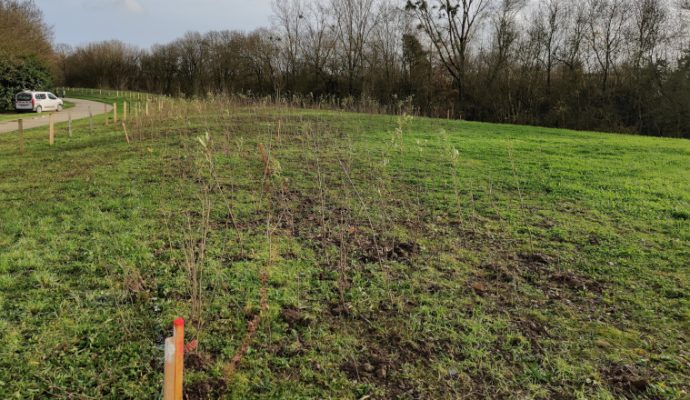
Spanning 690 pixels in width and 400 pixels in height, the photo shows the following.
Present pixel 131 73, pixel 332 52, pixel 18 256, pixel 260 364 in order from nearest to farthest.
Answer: pixel 260 364 < pixel 18 256 < pixel 332 52 < pixel 131 73

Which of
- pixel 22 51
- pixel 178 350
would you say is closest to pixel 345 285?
pixel 178 350

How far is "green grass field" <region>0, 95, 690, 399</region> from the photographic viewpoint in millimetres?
2561

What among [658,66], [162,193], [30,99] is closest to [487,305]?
[162,193]

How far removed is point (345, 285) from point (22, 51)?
31.6 meters

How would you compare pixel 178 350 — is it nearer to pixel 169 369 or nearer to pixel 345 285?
pixel 169 369

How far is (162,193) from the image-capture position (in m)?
5.95

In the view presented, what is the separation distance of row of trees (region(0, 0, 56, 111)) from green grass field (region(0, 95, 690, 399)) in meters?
23.7

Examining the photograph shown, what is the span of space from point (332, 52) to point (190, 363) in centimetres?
3478

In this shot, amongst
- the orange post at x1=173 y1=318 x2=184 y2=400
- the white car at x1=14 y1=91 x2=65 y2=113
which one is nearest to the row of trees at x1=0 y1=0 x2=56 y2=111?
the white car at x1=14 y1=91 x2=65 y2=113

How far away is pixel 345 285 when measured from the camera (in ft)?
11.7

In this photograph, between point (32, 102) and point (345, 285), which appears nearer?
point (345, 285)

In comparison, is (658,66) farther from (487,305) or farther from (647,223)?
(487,305)

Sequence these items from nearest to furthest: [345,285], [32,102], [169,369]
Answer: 1. [169,369]
2. [345,285]
3. [32,102]

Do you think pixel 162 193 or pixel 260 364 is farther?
pixel 162 193
